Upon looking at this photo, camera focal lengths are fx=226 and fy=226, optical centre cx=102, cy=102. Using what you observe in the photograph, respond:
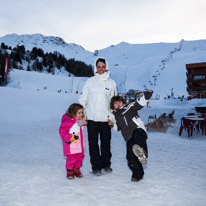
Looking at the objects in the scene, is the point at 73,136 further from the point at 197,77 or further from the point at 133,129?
the point at 197,77

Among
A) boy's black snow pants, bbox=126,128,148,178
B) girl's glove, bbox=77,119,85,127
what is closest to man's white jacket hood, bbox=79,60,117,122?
girl's glove, bbox=77,119,85,127

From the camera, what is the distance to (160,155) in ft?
19.7

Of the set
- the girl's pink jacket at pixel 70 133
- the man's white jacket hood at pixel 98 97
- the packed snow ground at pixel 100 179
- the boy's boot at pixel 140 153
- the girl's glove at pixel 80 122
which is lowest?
the packed snow ground at pixel 100 179

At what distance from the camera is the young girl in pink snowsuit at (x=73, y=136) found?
Result: 383 centimetres

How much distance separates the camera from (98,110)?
4164 mm

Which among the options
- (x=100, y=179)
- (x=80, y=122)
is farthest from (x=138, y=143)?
(x=80, y=122)

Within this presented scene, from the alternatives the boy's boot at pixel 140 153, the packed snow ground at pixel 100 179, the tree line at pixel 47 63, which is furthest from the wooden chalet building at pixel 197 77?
the tree line at pixel 47 63

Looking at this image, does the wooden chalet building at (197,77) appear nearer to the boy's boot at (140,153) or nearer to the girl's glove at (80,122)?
the boy's boot at (140,153)

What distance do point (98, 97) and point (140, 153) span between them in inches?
50.5

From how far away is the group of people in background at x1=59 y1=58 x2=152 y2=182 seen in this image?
3.82 metres

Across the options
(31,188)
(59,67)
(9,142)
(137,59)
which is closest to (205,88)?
(9,142)

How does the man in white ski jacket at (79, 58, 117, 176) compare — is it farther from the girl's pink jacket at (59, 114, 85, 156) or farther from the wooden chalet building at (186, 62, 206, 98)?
the wooden chalet building at (186, 62, 206, 98)

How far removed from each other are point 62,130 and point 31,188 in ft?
3.32

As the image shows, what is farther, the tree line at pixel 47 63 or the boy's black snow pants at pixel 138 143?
the tree line at pixel 47 63
